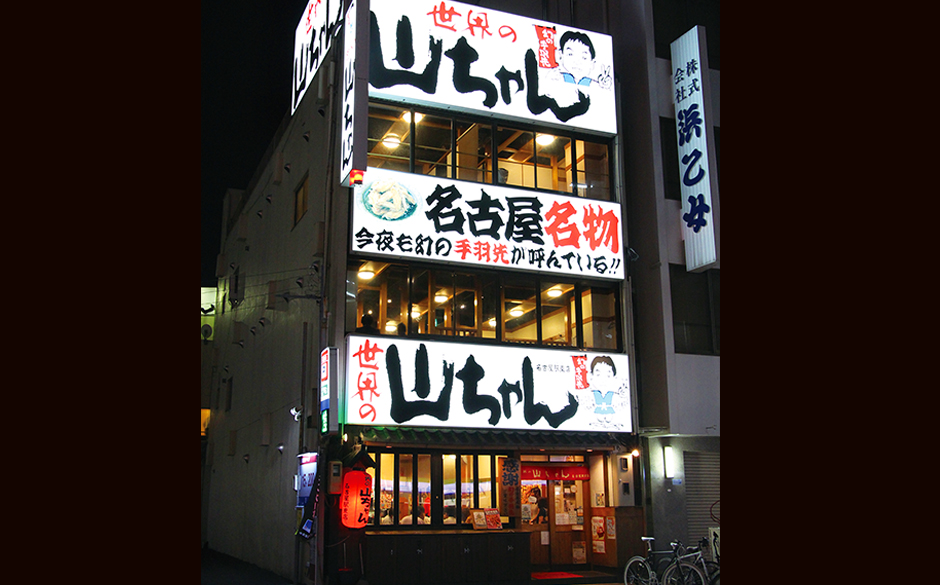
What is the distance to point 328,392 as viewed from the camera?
16500mm

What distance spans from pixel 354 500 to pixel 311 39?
15.7 metres

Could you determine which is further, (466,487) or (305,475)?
(466,487)

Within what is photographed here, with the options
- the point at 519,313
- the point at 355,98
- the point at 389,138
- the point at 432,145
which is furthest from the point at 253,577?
the point at 355,98

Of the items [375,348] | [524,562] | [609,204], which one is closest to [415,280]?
[375,348]

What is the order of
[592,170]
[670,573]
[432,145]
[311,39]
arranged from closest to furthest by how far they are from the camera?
[670,573]
[432,145]
[592,170]
[311,39]

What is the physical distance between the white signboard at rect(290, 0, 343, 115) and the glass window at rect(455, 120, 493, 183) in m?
4.67

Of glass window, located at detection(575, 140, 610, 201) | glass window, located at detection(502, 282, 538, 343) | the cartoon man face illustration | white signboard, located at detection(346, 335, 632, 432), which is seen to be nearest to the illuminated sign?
white signboard, located at detection(346, 335, 632, 432)

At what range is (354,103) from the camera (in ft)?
54.4

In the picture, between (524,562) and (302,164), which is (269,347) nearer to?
(302,164)

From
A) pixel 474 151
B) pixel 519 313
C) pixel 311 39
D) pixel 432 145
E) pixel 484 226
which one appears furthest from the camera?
pixel 311 39

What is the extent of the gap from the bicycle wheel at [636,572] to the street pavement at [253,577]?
282 cm

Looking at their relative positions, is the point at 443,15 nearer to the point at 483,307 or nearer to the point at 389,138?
the point at 389,138

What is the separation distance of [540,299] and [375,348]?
4.86 meters

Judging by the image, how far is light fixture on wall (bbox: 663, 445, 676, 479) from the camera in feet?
64.0
